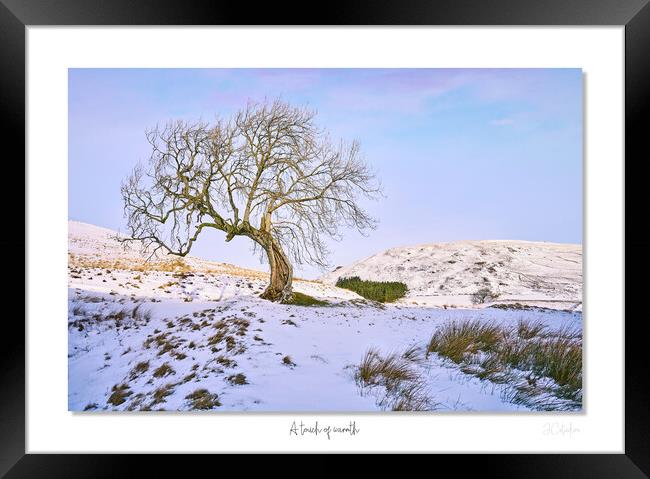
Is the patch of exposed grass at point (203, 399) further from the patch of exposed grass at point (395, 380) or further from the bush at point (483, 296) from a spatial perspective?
the bush at point (483, 296)

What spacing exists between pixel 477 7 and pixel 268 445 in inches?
149

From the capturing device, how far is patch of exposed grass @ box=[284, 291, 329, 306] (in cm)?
301

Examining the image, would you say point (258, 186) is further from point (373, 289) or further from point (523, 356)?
point (523, 356)

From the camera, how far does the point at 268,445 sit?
276 cm

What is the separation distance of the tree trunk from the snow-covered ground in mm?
74

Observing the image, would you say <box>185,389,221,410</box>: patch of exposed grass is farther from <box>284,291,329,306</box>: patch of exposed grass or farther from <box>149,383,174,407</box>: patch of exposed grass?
<box>284,291,329,306</box>: patch of exposed grass

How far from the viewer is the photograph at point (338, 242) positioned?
9.29ft

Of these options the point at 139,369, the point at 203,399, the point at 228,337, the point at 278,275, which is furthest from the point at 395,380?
the point at 139,369

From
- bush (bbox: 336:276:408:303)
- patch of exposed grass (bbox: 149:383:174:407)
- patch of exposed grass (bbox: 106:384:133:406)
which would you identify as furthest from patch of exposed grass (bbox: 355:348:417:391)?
patch of exposed grass (bbox: 106:384:133:406)

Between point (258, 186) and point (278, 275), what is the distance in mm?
803

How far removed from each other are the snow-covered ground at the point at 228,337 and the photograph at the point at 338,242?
0.01 meters
